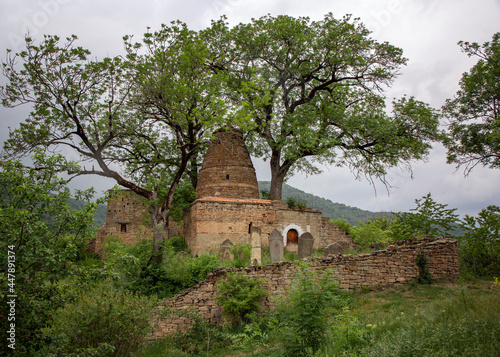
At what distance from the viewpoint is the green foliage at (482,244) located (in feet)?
34.0

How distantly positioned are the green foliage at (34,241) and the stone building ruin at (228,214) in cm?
892

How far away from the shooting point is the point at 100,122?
48.6ft

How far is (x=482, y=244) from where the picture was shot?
10914 mm

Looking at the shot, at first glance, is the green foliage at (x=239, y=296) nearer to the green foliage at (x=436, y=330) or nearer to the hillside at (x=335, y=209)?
the green foliage at (x=436, y=330)

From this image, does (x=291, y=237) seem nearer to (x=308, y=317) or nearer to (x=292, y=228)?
(x=292, y=228)

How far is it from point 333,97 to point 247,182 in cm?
702

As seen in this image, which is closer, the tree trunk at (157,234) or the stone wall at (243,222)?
the tree trunk at (157,234)

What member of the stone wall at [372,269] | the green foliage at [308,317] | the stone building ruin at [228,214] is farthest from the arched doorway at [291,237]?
the green foliage at [308,317]

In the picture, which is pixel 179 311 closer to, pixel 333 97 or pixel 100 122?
pixel 100 122

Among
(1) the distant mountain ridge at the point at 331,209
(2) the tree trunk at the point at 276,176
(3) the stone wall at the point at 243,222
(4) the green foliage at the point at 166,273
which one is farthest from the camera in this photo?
(1) the distant mountain ridge at the point at 331,209

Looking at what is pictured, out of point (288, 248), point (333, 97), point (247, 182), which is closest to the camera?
point (288, 248)

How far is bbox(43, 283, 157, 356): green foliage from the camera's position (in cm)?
711

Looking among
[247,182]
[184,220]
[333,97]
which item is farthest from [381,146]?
[184,220]

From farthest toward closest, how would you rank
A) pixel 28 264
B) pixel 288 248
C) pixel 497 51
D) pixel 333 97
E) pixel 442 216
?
pixel 333 97
pixel 288 248
pixel 497 51
pixel 442 216
pixel 28 264
